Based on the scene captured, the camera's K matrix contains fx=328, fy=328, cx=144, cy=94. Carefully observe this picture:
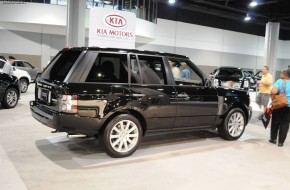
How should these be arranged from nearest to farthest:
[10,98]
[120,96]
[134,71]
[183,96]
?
[120,96] < [134,71] < [183,96] < [10,98]

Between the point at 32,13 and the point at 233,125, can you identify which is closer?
the point at 233,125

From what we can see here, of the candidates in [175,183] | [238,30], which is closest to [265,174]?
[175,183]

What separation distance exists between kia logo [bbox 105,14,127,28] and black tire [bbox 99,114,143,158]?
4.36 m

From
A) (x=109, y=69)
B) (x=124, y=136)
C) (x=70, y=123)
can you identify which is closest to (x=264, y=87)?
(x=124, y=136)

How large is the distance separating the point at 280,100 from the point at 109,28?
4.76m

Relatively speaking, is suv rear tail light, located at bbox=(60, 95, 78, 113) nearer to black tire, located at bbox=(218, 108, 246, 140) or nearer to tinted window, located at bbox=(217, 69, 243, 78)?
black tire, located at bbox=(218, 108, 246, 140)

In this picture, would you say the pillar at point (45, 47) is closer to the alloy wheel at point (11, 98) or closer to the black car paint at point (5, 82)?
the alloy wheel at point (11, 98)

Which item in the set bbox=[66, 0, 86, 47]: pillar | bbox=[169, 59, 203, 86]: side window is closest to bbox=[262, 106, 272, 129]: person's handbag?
bbox=[169, 59, 203, 86]: side window

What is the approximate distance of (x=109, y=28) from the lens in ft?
29.3

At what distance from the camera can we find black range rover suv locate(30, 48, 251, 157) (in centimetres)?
491

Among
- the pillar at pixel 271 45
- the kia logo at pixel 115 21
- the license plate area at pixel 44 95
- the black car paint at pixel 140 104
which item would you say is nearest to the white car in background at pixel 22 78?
the kia logo at pixel 115 21

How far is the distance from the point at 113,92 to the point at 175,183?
1.69 meters

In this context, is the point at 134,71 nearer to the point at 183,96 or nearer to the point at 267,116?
the point at 183,96

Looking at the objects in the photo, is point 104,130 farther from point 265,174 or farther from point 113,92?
point 265,174
